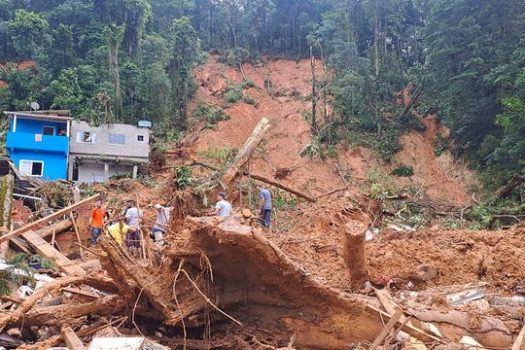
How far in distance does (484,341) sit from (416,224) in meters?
9.04

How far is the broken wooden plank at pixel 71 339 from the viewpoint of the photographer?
15.9 ft

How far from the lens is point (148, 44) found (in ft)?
114

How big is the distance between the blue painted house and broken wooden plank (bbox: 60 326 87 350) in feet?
74.9

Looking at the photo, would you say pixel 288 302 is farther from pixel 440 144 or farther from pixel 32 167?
pixel 440 144

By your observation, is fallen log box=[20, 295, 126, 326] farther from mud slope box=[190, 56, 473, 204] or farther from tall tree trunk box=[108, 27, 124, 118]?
tall tree trunk box=[108, 27, 124, 118]

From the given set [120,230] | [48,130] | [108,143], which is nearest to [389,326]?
[120,230]

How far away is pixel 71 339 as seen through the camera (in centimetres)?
501

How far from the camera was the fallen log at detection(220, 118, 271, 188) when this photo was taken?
10.8 meters

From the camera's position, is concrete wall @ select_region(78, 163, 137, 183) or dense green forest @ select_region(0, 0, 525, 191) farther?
concrete wall @ select_region(78, 163, 137, 183)

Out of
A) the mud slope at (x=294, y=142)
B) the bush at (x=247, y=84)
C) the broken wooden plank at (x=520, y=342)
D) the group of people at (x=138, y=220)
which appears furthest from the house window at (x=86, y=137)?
the broken wooden plank at (x=520, y=342)

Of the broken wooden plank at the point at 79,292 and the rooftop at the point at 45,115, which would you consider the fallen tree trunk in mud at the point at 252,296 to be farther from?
the rooftop at the point at 45,115

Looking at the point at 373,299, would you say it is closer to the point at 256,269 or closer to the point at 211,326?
the point at 256,269

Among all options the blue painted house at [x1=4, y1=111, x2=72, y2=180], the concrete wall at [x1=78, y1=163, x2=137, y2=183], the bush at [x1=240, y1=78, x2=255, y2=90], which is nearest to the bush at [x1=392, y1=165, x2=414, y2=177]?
the concrete wall at [x1=78, y1=163, x2=137, y2=183]

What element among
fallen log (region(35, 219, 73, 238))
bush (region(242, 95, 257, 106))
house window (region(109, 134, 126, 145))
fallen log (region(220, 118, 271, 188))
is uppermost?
bush (region(242, 95, 257, 106))
